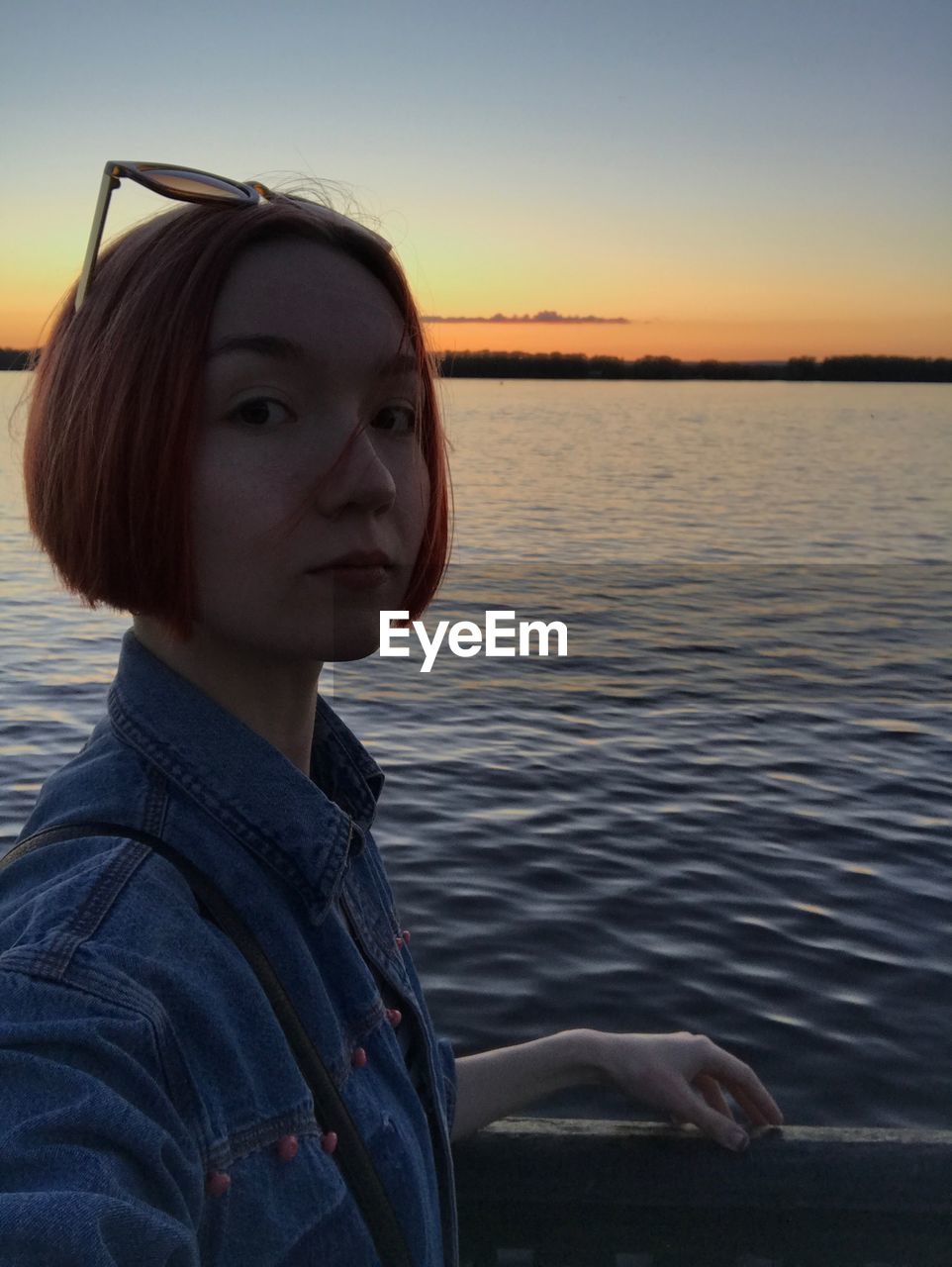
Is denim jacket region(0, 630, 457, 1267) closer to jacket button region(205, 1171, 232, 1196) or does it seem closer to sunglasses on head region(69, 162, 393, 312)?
jacket button region(205, 1171, 232, 1196)

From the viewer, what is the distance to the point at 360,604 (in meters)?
1.58

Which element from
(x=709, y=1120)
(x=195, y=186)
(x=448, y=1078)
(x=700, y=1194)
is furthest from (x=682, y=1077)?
(x=195, y=186)

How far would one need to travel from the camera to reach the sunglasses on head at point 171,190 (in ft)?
5.16

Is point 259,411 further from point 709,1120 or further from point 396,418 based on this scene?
point 709,1120

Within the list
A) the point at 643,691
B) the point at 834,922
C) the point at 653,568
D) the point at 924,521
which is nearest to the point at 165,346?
the point at 834,922

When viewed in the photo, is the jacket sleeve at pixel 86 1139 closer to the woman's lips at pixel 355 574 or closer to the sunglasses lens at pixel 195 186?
the woman's lips at pixel 355 574

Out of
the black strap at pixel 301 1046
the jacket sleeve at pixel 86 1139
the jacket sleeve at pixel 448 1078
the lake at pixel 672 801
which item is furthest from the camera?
the lake at pixel 672 801

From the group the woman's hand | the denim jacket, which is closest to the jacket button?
the denim jacket

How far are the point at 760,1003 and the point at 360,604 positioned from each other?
18.8ft

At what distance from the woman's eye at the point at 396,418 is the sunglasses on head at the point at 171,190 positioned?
0.23 metres

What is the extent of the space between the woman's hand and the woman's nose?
135 cm

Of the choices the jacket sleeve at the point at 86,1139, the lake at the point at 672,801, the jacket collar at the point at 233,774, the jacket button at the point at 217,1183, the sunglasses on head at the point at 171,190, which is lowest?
the lake at the point at 672,801

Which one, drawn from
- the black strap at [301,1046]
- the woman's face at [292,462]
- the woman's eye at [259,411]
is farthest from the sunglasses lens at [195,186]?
the black strap at [301,1046]

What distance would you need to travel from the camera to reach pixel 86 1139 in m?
1.06
